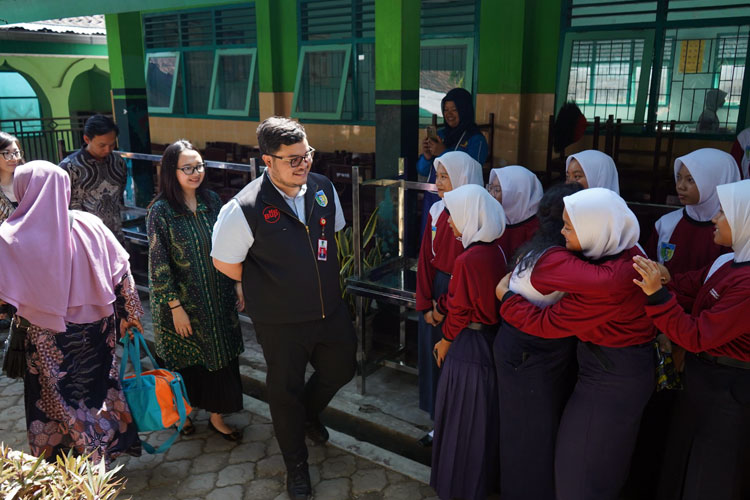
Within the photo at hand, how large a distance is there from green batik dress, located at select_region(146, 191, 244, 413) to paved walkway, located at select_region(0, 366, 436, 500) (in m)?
0.24

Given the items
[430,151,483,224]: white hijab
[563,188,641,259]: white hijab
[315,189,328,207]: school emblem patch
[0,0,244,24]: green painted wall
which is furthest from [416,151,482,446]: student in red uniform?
[0,0,244,24]: green painted wall

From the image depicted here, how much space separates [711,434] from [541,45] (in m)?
5.21

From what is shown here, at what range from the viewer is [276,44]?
834cm

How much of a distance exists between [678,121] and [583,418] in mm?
4621

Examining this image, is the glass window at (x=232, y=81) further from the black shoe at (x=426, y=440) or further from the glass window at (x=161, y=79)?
the black shoe at (x=426, y=440)

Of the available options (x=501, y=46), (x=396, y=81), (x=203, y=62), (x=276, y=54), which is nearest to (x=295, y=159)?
(x=396, y=81)

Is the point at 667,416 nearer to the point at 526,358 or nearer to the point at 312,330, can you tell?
the point at 526,358

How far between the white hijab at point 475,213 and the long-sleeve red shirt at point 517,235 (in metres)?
0.42

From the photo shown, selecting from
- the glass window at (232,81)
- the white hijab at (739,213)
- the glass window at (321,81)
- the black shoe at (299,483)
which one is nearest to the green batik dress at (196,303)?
the black shoe at (299,483)

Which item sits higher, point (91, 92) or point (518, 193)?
point (91, 92)

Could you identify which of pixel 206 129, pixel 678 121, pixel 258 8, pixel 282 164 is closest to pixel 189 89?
pixel 206 129

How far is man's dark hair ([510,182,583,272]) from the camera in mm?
2281

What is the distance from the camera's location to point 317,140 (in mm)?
8227

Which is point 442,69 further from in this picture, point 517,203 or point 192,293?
point 192,293
